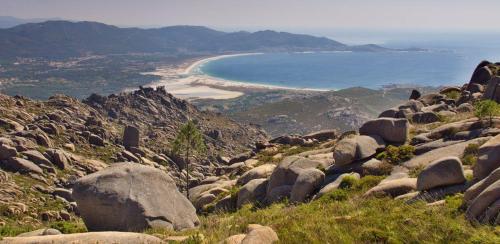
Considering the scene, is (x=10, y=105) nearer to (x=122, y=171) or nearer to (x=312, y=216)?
(x=122, y=171)

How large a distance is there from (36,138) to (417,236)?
81269 mm

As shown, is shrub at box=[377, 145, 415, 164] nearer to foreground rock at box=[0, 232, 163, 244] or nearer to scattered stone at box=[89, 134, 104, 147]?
foreground rock at box=[0, 232, 163, 244]

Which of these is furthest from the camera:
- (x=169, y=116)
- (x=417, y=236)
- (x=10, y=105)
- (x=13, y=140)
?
(x=169, y=116)

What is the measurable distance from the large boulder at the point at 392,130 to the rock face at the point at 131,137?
80.2 m

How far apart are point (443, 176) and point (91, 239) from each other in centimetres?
1765

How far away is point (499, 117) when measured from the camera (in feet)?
123

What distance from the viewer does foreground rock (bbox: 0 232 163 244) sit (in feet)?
57.6

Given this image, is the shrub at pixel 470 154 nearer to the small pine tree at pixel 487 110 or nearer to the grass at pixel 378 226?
the small pine tree at pixel 487 110

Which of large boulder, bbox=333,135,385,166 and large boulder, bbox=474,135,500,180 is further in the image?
large boulder, bbox=333,135,385,166

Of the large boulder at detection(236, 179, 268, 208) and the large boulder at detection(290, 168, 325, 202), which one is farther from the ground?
the large boulder at detection(290, 168, 325, 202)

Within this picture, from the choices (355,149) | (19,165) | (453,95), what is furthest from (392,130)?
(19,165)

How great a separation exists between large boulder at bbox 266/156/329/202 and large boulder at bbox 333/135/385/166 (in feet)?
9.84

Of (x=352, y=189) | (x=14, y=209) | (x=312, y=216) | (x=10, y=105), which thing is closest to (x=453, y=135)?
(x=352, y=189)

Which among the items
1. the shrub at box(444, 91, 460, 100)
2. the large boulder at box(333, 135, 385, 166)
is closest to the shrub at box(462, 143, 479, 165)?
the large boulder at box(333, 135, 385, 166)
